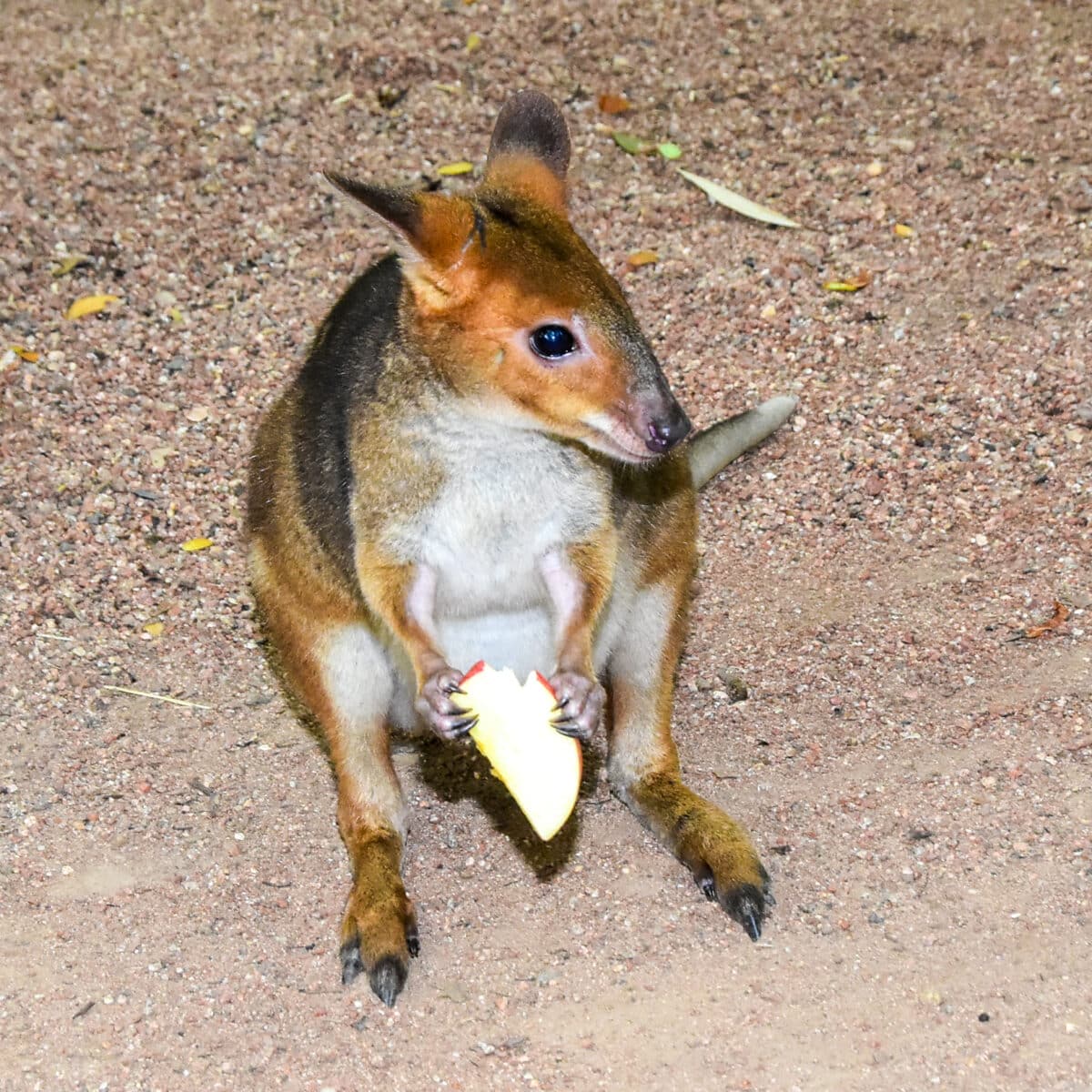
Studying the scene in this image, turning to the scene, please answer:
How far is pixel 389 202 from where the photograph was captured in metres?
3.03

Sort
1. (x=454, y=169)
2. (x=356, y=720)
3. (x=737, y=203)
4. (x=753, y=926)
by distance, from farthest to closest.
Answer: (x=454, y=169) → (x=737, y=203) → (x=356, y=720) → (x=753, y=926)

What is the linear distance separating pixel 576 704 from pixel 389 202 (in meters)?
1.09

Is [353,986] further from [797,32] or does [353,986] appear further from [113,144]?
[797,32]

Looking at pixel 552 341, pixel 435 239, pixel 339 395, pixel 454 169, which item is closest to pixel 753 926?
pixel 552 341

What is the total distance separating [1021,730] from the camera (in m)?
3.97

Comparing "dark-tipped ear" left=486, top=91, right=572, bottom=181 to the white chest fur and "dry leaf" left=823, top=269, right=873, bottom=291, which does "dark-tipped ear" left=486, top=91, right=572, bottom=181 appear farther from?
"dry leaf" left=823, top=269, right=873, bottom=291

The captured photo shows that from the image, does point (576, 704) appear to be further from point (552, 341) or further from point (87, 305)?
point (87, 305)

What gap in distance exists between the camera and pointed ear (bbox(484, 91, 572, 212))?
3.54 m

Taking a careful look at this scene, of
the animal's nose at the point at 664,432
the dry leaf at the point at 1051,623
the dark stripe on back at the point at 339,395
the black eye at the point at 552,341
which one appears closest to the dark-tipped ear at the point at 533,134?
the dark stripe on back at the point at 339,395

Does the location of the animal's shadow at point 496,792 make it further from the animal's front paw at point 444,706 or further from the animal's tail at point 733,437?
the animal's tail at point 733,437

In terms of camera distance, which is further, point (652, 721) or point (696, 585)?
point (696, 585)

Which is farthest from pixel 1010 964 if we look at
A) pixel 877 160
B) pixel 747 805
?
pixel 877 160

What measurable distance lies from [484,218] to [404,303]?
0.29m

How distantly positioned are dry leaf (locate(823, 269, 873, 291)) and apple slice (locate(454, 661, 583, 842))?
2.76 m
